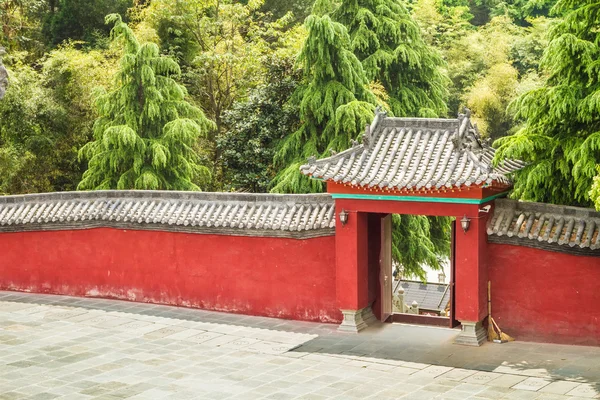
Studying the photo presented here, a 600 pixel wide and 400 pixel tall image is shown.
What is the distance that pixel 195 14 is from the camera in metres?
23.0

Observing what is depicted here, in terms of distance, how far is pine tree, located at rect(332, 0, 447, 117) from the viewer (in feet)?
65.0

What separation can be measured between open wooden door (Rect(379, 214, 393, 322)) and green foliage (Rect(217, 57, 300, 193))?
5.28 metres

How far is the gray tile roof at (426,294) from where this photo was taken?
23.9 meters

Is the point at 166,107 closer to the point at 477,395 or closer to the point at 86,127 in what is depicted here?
the point at 86,127

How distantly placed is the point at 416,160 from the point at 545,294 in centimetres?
251

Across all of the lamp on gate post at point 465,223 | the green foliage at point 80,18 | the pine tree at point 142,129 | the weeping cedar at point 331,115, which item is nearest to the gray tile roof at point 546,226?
the lamp on gate post at point 465,223

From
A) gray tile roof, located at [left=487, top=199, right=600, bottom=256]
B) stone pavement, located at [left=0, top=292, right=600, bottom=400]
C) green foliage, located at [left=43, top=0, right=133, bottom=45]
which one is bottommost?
stone pavement, located at [left=0, top=292, right=600, bottom=400]

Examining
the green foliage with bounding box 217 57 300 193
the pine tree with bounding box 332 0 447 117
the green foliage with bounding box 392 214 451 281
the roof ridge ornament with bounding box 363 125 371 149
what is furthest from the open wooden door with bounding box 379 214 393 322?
the pine tree with bounding box 332 0 447 117

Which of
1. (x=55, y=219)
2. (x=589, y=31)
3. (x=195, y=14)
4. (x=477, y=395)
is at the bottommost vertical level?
(x=477, y=395)

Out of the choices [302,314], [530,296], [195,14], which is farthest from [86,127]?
[530,296]

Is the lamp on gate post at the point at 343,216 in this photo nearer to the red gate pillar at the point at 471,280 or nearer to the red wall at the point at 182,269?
the red wall at the point at 182,269

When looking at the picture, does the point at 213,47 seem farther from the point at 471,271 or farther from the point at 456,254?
the point at 471,271

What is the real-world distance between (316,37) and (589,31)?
20.0 ft

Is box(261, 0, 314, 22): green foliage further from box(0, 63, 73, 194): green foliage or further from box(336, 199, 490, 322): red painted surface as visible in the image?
box(336, 199, 490, 322): red painted surface
